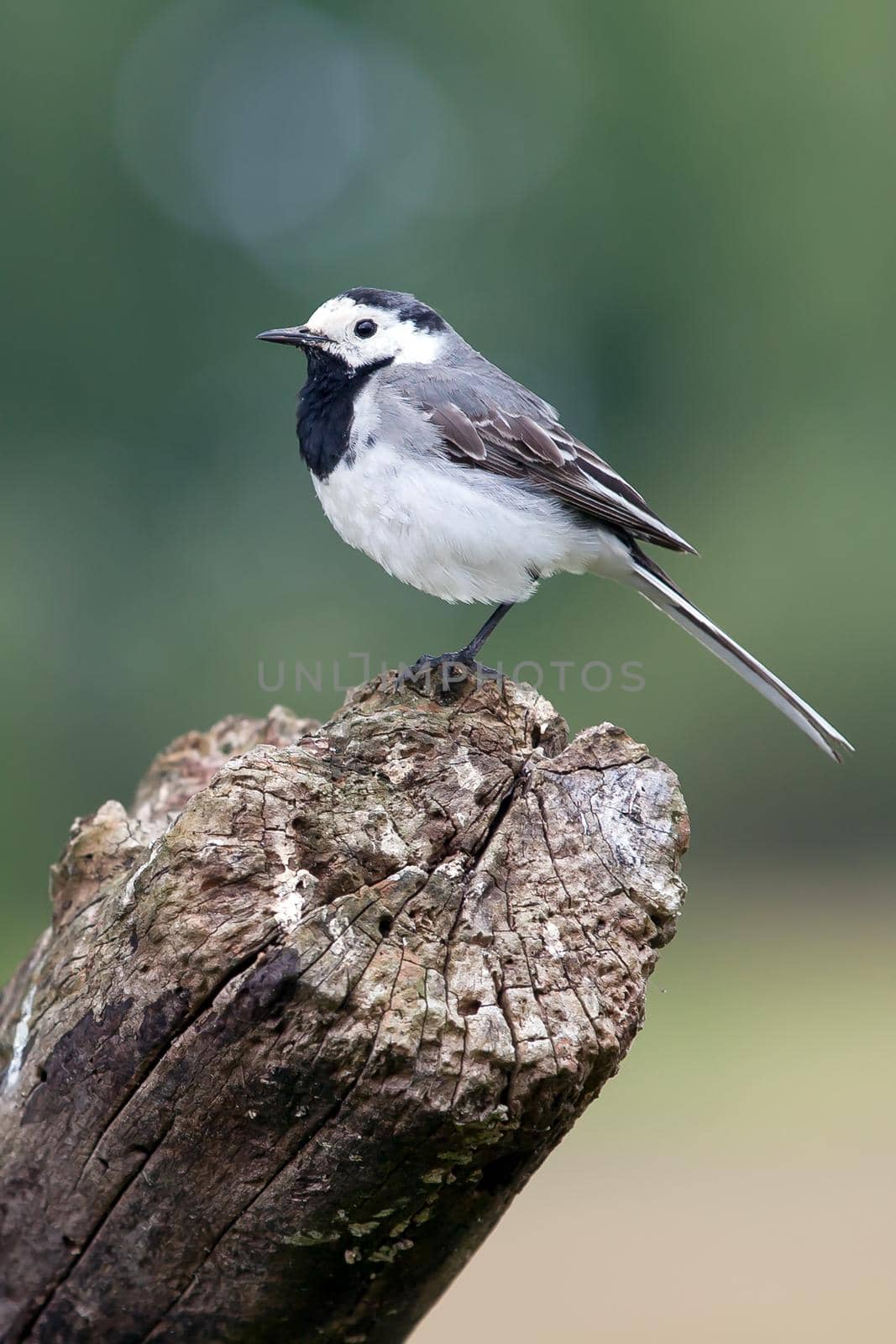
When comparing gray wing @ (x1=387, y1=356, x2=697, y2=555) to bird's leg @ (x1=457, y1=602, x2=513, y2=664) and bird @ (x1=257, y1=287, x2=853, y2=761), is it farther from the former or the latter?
bird's leg @ (x1=457, y1=602, x2=513, y2=664)

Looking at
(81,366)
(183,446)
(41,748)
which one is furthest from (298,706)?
(81,366)

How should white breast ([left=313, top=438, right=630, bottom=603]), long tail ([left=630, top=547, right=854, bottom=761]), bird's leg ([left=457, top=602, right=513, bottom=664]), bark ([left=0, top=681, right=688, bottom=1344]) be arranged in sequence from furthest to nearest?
white breast ([left=313, top=438, right=630, bottom=603]) → bird's leg ([left=457, top=602, right=513, bottom=664]) → long tail ([left=630, top=547, right=854, bottom=761]) → bark ([left=0, top=681, right=688, bottom=1344])

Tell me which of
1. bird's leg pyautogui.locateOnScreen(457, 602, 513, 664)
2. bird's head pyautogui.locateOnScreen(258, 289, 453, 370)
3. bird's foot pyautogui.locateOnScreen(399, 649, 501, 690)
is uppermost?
bird's head pyautogui.locateOnScreen(258, 289, 453, 370)

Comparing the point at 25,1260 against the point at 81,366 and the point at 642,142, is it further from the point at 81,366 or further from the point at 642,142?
the point at 642,142

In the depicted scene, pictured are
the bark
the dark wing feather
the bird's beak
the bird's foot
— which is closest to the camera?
the bark

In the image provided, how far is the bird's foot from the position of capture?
378 cm

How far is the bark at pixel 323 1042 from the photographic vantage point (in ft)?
7.99

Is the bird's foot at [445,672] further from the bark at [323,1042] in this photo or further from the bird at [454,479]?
the bark at [323,1042]

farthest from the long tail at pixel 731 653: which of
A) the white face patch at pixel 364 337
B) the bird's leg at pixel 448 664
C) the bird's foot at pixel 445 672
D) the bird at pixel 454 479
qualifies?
the white face patch at pixel 364 337

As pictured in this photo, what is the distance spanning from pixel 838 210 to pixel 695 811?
619cm

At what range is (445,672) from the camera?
12.7ft

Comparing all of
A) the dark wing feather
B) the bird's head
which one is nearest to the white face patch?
the bird's head

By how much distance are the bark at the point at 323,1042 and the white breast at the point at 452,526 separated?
4.86 ft

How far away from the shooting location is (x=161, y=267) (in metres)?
12.5
